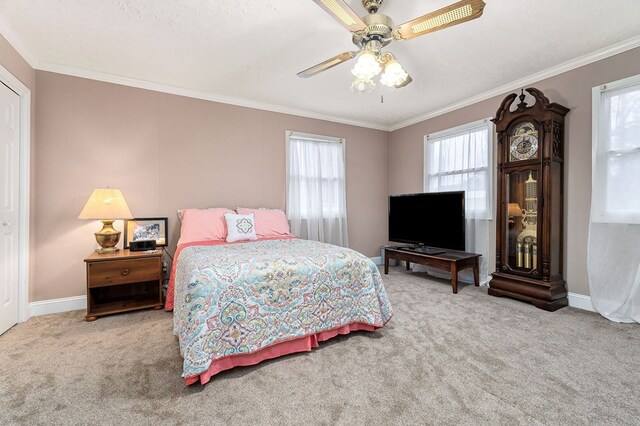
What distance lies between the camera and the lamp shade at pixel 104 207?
2.73m

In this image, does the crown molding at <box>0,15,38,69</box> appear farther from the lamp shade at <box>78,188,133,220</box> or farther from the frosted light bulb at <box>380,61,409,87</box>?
the frosted light bulb at <box>380,61,409,87</box>

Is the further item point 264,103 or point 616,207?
point 264,103

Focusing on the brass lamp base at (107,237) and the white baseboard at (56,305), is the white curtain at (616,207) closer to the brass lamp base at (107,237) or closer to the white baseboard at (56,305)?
the brass lamp base at (107,237)

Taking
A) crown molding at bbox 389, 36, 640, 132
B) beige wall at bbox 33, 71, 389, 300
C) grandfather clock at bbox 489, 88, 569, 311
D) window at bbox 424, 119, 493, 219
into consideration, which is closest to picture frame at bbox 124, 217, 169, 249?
beige wall at bbox 33, 71, 389, 300

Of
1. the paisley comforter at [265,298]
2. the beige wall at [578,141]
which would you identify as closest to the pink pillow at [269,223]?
the paisley comforter at [265,298]

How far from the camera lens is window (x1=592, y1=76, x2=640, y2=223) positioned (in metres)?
2.58

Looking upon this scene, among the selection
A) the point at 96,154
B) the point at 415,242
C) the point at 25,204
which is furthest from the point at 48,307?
the point at 415,242

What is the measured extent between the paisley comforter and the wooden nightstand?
631 mm

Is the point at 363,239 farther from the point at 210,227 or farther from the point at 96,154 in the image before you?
the point at 96,154

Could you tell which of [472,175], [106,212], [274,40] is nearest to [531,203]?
[472,175]

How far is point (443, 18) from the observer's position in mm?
1693

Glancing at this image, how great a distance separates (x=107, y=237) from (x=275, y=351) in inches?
83.9

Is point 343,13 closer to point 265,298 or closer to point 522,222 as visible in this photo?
point 265,298

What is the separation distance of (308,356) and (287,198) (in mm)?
2521
